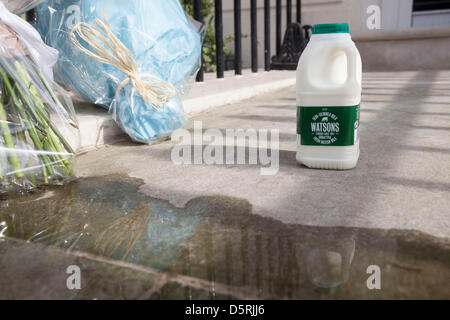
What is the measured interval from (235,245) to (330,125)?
585mm

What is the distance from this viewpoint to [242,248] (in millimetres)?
811

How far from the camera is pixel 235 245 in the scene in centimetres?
82

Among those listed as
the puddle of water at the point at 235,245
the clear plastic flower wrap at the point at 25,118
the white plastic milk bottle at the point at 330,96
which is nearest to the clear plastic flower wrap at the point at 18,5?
the clear plastic flower wrap at the point at 25,118

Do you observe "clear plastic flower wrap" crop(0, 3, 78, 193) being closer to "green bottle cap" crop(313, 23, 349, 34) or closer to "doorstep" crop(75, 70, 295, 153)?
"doorstep" crop(75, 70, 295, 153)

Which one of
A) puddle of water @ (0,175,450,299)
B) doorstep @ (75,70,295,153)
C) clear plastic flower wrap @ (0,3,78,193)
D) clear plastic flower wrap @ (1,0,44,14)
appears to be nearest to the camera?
puddle of water @ (0,175,450,299)

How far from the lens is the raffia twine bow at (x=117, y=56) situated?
4.93 feet

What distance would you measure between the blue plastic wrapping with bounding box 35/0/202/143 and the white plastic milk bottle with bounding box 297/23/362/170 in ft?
2.03

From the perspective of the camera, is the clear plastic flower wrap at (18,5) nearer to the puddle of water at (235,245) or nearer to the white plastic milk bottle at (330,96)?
the puddle of water at (235,245)

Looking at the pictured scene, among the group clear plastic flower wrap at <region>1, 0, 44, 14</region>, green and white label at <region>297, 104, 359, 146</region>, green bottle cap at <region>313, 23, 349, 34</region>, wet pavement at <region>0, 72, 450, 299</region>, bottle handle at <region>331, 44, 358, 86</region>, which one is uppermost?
clear plastic flower wrap at <region>1, 0, 44, 14</region>

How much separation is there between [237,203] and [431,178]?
1.89 ft

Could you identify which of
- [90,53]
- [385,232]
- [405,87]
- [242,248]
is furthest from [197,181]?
[405,87]

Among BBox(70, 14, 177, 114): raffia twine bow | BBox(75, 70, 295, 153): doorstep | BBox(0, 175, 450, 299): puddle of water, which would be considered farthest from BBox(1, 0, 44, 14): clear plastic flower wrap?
BBox(0, 175, 450, 299): puddle of water

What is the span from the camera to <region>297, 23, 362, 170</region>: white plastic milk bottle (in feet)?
3.92

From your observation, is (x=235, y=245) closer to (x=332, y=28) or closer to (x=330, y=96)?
(x=330, y=96)
